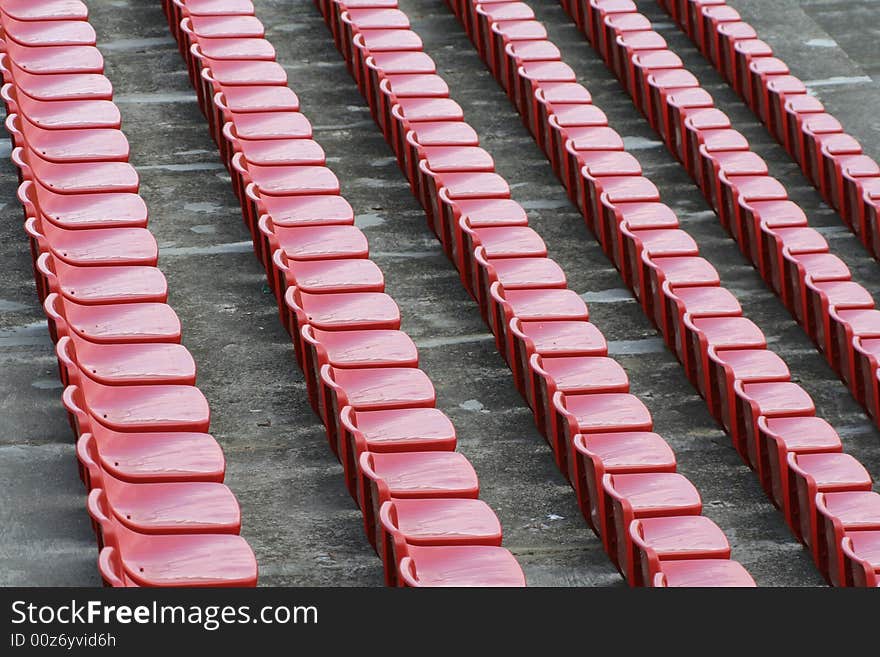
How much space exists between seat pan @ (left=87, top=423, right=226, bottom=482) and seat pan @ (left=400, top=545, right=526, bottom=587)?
284 mm

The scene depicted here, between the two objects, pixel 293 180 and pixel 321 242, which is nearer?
pixel 321 242

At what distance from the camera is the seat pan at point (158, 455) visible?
1929 millimetres

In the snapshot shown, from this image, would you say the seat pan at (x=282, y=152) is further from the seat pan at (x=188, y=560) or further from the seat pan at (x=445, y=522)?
the seat pan at (x=188, y=560)

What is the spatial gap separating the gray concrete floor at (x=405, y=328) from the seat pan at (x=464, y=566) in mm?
147

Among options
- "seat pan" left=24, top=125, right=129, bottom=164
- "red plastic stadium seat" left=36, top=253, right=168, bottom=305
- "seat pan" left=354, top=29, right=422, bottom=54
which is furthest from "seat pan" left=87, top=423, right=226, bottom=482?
"seat pan" left=354, top=29, right=422, bottom=54

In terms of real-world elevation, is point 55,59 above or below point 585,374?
above

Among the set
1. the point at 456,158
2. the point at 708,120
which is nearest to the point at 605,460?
the point at 456,158

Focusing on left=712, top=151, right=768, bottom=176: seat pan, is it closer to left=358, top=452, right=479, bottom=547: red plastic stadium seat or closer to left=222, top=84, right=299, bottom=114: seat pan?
left=222, top=84, right=299, bottom=114: seat pan

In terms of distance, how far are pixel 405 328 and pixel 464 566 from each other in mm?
836

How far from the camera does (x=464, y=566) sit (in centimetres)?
190

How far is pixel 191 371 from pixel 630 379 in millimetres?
870

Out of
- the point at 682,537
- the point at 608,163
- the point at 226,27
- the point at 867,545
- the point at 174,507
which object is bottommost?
the point at 867,545

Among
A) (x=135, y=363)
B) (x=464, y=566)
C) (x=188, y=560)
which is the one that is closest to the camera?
(x=188, y=560)

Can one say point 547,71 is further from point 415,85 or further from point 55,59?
point 55,59
